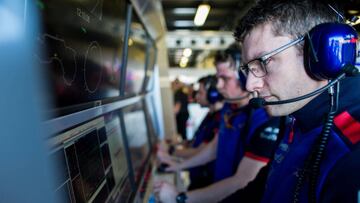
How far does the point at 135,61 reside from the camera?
1975mm

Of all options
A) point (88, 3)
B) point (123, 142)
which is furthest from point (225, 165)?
point (88, 3)

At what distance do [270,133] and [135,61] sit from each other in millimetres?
1024

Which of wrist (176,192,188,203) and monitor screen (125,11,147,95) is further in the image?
monitor screen (125,11,147,95)

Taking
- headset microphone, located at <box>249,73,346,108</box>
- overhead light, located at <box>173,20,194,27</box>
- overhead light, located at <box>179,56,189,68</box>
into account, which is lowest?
headset microphone, located at <box>249,73,346,108</box>

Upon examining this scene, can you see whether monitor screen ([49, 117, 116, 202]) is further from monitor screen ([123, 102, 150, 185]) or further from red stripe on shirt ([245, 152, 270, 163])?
red stripe on shirt ([245, 152, 270, 163])

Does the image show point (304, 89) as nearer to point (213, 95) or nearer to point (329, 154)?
point (329, 154)

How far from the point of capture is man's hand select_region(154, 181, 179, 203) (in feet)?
4.40

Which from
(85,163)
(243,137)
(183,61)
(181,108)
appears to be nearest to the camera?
(85,163)

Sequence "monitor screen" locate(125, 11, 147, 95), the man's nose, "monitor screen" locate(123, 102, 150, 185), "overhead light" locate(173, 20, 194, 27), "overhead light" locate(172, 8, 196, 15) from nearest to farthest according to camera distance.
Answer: the man's nose → "monitor screen" locate(123, 102, 150, 185) → "monitor screen" locate(125, 11, 147, 95) → "overhead light" locate(172, 8, 196, 15) → "overhead light" locate(173, 20, 194, 27)

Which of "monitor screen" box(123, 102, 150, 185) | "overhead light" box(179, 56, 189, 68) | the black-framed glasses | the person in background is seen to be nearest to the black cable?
the black-framed glasses

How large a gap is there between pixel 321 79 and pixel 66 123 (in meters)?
0.66

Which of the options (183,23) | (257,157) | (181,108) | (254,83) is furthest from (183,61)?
(254,83)

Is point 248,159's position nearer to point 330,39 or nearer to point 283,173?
point 283,173

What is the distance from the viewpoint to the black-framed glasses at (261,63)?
2.66ft
